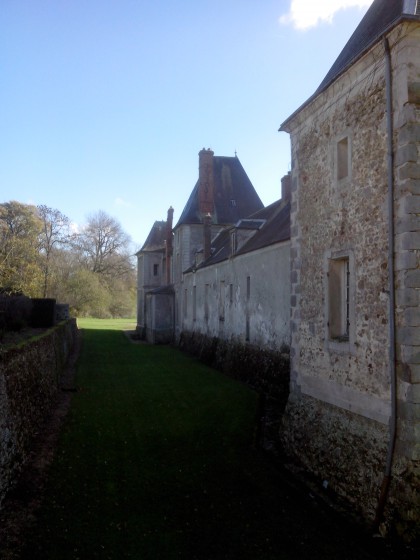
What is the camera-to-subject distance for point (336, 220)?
820cm

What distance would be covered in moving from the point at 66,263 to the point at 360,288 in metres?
42.9

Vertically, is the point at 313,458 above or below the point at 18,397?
below

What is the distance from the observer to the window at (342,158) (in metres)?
8.11

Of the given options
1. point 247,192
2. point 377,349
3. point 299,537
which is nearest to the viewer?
point 299,537

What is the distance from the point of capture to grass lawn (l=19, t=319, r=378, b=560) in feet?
19.6

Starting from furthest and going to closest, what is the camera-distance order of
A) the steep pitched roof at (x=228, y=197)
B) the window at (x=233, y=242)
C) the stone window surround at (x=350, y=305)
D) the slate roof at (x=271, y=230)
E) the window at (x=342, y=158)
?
the steep pitched roof at (x=228, y=197) → the window at (x=233, y=242) → the slate roof at (x=271, y=230) → the window at (x=342, y=158) → the stone window surround at (x=350, y=305)

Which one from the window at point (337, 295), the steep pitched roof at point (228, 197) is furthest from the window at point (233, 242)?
the window at point (337, 295)

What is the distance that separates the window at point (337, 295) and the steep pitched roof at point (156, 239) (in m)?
32.1

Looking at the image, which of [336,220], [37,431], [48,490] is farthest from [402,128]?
[37,431]

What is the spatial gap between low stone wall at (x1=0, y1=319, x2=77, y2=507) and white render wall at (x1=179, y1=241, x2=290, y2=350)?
635 cm

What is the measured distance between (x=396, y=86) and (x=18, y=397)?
24.2ft

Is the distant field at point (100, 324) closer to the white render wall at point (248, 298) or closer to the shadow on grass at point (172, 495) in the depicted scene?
the white render wall at point (248, 298)

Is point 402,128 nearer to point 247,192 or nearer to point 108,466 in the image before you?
point 108,466

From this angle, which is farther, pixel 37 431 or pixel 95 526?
pixel 37 431
